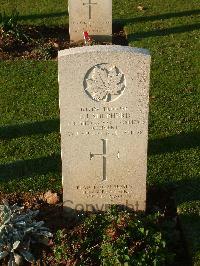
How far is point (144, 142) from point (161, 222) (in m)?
0.87

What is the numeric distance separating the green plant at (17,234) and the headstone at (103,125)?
50 centimetres

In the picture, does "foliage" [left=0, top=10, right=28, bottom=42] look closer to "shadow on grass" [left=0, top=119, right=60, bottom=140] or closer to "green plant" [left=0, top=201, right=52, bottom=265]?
"shadow on grass" [left=0, top=119, right=60, bottom=140]

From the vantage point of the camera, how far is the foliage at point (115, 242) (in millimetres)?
4906

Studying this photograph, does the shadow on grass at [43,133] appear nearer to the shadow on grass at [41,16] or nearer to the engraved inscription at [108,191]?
the engraved inscription at [108,191]

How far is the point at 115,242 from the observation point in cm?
501

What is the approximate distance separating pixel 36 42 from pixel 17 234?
595 centimetres

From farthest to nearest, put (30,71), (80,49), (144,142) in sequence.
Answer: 1. (30,71)
2. (144,142)
3. (80,49)

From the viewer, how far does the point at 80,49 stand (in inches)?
191

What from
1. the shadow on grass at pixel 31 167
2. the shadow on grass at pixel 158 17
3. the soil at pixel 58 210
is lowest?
the soil at pixel 58 210

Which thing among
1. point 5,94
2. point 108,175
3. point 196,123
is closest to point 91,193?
point 108,175

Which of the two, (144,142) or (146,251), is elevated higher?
(144,142)

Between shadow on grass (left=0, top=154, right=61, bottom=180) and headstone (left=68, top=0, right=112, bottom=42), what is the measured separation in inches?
167

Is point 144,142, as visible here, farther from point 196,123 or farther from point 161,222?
point 196,123

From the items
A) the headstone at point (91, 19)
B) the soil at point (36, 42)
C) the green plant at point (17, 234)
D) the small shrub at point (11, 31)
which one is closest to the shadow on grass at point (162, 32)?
the soil at point (36, 42)
